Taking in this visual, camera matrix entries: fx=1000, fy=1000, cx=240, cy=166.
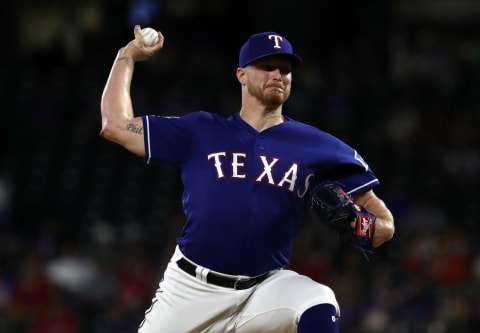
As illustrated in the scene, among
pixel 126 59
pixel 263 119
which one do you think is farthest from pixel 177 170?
pixel 263 119

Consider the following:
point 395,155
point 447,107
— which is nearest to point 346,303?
point 395,155

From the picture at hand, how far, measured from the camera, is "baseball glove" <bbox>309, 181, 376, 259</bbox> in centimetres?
439

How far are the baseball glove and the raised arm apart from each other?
0.86m

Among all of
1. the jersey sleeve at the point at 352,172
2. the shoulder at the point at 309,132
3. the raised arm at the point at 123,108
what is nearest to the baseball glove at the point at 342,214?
the jersey sleeve at the point at 352,172

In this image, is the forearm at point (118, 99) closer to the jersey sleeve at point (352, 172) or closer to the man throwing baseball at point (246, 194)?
the man throwing baseball at point (246, 194)

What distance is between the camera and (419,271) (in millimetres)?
9328

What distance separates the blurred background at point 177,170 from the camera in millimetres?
9391

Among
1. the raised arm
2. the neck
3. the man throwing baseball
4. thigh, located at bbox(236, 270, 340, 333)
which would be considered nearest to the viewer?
thigh, located at bbox(236, 270, 340, 333)

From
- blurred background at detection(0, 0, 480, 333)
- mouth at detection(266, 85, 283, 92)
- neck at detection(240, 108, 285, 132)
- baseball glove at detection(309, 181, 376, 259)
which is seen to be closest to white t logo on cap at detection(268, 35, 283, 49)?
mouth at detection(266, 85, 283, 92)

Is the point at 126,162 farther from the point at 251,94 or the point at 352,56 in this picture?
the point at 251,94

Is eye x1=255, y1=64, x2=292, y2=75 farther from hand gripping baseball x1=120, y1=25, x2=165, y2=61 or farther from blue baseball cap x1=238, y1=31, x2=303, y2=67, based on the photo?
hand gripping baseball x1=120, y1=25, x2=165, y2=61

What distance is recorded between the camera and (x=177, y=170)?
11805 millimetres

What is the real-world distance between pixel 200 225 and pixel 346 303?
4741 mm

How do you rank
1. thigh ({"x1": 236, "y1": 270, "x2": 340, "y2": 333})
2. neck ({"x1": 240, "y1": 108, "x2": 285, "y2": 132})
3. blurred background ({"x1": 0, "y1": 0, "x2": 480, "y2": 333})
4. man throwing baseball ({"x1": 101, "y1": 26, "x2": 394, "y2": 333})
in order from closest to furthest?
1. thigh ({"x1": 236, "y1": 270, "x2": 340, "y2": 333})
2. man throwing baseball ({"x1": 101, "y1": 26, "x2": 394, "y2": 333})
3. neck ({"x1": 240, "y1": 108, "x2": 285, "y2": 132})
4. blurred background ({"x1": 0, "y1": 0, "x2": 480, "y2": 333})
